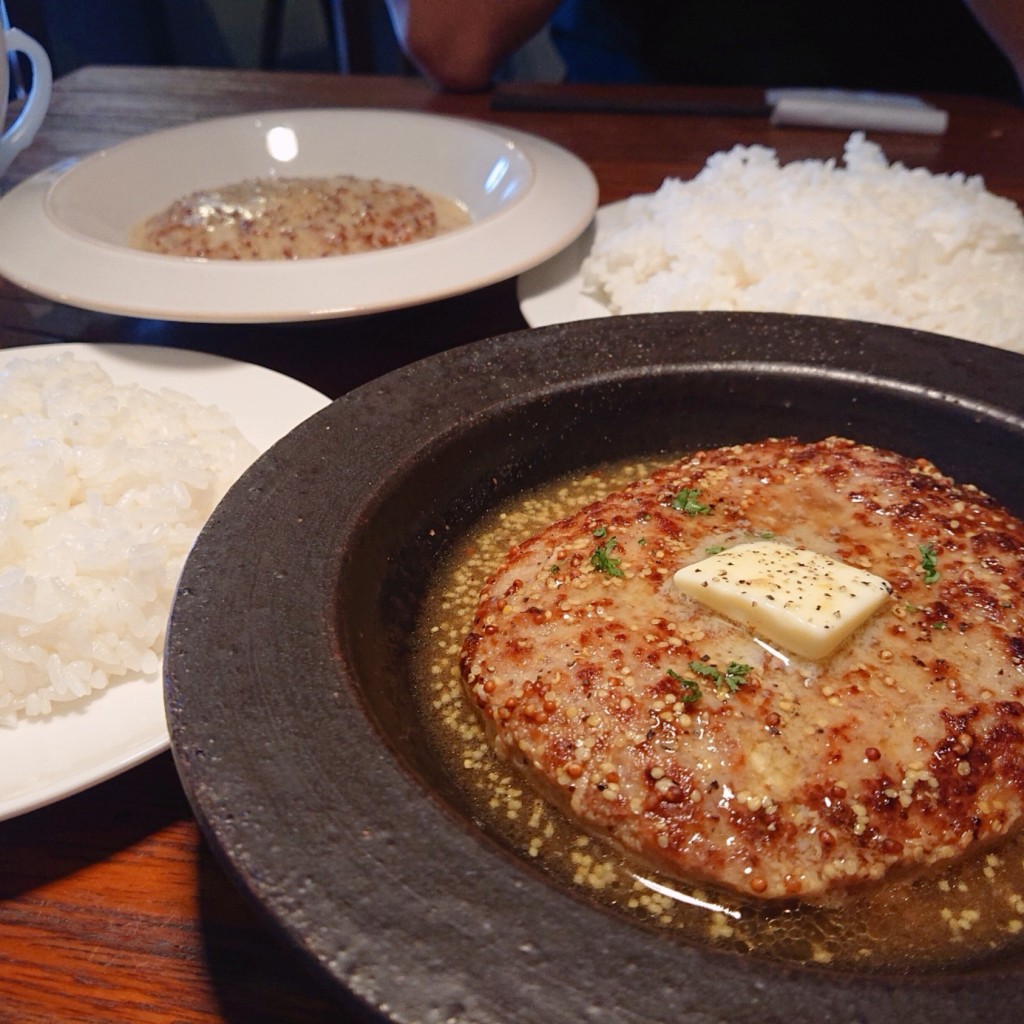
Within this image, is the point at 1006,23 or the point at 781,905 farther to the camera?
the point at 1006,23

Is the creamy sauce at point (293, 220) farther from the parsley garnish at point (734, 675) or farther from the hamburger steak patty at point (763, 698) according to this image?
the parsley garnish at point (734, 675)

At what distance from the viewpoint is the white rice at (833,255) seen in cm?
219

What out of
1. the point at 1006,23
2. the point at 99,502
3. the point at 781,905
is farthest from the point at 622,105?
the point at 781,905

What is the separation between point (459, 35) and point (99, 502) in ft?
11.4

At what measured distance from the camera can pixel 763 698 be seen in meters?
1.13

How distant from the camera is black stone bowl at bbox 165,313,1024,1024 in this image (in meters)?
0.77

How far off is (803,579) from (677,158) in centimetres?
279

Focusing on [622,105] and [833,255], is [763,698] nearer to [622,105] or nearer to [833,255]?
[833,255]

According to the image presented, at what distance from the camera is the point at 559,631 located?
125cm

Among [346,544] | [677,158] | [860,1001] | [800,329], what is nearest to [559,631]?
[346,544]

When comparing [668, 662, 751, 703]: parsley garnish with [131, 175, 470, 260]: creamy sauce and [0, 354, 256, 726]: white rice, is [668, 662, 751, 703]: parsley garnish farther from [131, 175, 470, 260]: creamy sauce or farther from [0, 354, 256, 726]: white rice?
[131, 175, 470, 260]: creamy sauce

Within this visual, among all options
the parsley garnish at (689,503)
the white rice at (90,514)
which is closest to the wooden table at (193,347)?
the white rice at (90,514)

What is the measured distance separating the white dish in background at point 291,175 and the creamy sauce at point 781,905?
120cm

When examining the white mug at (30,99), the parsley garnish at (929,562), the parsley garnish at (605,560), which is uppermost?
the white mug at (30,99)
